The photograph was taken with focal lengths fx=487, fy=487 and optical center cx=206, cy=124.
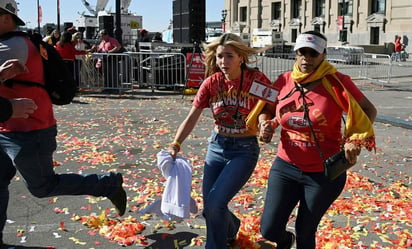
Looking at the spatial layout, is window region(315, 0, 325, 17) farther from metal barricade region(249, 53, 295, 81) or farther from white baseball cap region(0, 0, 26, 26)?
white baseball cap region(0, 0, 26, 26)

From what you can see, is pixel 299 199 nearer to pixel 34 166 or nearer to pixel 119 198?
pixel 119 198

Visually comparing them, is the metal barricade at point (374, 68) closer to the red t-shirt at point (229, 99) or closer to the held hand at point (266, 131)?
the red t-shirt at point (229, 99)

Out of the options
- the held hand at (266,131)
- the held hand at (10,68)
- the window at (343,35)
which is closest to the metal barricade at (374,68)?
the held hand at (266,131)

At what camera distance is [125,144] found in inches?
336

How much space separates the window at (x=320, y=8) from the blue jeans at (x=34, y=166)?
60.3m

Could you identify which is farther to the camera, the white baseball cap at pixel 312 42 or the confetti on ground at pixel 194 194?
the confetti on ground at pixel 194 194

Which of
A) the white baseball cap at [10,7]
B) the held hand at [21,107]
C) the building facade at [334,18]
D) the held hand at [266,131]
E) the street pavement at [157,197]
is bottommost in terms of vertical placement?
the street pavement at [157,197]

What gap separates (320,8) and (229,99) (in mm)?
61043

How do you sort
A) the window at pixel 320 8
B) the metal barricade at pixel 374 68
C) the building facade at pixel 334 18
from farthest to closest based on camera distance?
the window at pixel 320 8 < the building facade at pixel 334 18 < the metal barricade at pixel 374 68

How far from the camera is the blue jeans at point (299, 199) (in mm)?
3369

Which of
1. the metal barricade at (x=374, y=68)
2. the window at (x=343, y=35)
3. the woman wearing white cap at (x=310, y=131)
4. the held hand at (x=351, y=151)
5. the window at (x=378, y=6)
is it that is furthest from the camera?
the window at (x=343, y=35)

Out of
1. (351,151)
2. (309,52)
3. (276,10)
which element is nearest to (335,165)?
(351,151)

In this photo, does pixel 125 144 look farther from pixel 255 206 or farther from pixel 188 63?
pixel 188 63

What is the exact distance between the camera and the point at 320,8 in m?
61.4
